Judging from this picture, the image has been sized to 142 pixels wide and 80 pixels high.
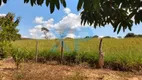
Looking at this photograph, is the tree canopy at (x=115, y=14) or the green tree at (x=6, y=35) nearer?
the tree canopy at (x=115, y=14)

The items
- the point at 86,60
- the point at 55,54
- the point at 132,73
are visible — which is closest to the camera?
the point at 132,73

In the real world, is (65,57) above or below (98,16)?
below

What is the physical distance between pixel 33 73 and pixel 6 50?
2.38 m

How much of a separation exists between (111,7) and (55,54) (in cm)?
985

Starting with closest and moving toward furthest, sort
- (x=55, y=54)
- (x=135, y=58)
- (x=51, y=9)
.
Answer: (x=51, y=9), (x=135, y=58), (x=55, y=54)

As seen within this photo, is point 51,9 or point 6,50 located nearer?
point 51,9

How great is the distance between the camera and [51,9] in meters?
2.02

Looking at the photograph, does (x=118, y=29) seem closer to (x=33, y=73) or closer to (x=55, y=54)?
(x=33, y=73)

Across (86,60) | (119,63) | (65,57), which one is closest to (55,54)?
(65,57)

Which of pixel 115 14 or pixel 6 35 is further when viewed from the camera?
pixel 6 35

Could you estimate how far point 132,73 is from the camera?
32.4 ft

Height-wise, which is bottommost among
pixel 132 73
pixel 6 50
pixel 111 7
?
pixel 132 73

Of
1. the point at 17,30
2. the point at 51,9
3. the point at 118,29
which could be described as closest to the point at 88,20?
the point at 118,29

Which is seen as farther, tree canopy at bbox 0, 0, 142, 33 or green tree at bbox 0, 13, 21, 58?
green tree at bbox 0, 13, 21, 58
